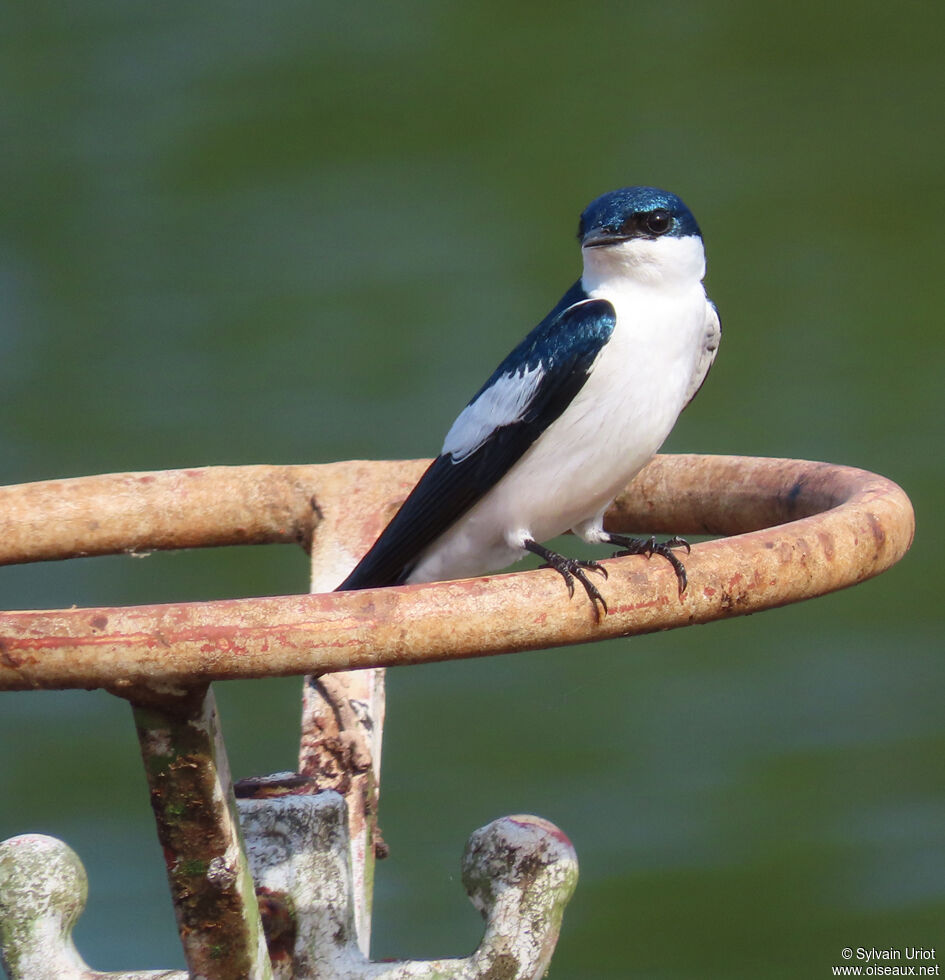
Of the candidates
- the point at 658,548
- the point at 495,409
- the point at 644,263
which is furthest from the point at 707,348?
the point at 658,548

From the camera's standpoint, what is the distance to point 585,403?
149 centimetres

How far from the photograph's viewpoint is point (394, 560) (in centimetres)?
149

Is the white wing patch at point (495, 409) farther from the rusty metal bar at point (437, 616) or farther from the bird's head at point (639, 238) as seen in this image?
the rusty metal bar at point (437, 616)

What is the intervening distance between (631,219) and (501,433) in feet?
0.84

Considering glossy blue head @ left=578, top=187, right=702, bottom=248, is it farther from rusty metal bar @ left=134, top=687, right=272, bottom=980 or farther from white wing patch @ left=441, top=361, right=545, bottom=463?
rusty metal bar @ left=134, top=687, right=272, bottom=980

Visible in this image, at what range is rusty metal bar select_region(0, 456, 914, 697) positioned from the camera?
0.90 metres

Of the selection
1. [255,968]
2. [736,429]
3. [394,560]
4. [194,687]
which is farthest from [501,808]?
→ [194,687]

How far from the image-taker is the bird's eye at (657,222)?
156 centimetres

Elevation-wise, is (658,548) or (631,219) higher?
(631,219)

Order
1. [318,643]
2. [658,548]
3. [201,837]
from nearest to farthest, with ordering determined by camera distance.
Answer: [318,643] < [201,837] < [658,548]

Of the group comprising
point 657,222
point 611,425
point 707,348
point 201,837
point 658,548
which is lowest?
point 201,837

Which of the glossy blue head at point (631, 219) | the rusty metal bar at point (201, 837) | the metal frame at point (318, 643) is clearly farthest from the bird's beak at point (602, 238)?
the rusty metal bar at point (201, 837)

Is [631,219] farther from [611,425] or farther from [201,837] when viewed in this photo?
[201,837]

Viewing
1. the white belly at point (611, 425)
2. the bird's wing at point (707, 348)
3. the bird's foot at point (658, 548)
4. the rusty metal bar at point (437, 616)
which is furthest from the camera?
the bird's wing at point (707, 348)
